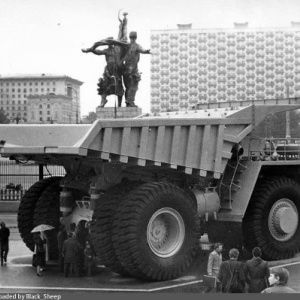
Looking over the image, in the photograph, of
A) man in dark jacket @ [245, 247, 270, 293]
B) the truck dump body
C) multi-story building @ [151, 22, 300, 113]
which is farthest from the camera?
multi-story building @ [151, 22, 300, 113]

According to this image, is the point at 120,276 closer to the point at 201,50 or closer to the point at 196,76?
the point at 201,50

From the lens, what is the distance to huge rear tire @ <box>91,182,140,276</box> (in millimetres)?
10758

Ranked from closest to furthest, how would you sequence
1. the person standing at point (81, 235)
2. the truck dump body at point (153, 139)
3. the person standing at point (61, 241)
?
1. the truck dump body at point (153, 139)
2. the person standing at point (81, 235)
3. the person standing at point (61, 241)

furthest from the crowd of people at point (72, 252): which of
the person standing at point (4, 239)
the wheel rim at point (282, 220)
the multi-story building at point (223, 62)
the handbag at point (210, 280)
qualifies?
the multi-story building at point (223, 62)

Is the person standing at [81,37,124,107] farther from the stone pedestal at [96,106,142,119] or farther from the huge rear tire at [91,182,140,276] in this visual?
the huge rear tire at [91,182,140,276]

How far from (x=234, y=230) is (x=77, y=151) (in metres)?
3.70

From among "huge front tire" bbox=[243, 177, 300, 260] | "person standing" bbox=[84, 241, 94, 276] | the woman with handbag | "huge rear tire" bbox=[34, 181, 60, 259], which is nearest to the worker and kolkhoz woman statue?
"huge rear tire" bbox=[34, 181, 60, 259]

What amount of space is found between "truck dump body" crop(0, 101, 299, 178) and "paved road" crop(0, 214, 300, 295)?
1712 millimetres

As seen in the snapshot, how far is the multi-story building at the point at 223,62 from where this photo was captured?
43.0 feet

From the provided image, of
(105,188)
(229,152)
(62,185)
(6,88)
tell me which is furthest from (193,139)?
(6,88)

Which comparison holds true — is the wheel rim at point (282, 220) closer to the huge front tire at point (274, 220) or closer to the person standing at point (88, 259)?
the huge front tire at point (274, 220)

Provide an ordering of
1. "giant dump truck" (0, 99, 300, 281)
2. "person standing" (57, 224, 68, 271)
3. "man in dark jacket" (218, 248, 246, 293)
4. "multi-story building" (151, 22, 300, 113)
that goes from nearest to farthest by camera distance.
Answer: "man in dark jacket" (218, 248, 246, 293) → "giant dump truck" (0, 99, 300, 281) → "person standing" (57, 224, 68, 271) → "multi-story building" (151, 22, 300, 113)

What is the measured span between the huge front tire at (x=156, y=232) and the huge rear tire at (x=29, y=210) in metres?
2.57

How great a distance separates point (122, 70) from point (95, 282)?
432 inches
